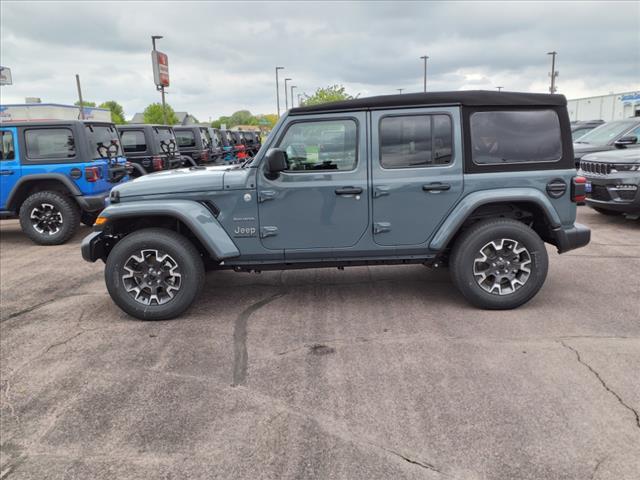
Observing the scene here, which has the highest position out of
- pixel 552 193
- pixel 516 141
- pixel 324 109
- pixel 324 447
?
pixel 324 109

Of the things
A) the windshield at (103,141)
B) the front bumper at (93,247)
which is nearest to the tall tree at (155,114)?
the windshield at (103,141)

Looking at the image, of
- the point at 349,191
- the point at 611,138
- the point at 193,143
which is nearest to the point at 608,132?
the point at 611,138

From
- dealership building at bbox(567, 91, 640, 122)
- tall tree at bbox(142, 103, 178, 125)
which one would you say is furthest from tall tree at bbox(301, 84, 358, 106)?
tall tree at bbox(142, 103, 178, 125)

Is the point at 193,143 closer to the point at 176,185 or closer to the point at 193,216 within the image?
the point at 176,185

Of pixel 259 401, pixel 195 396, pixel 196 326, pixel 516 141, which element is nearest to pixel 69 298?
pixel 196 326

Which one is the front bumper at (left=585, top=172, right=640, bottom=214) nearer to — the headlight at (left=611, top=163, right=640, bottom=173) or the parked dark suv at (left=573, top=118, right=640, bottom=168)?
the headlight at (left=611, top=163, right=640, bottom=173)

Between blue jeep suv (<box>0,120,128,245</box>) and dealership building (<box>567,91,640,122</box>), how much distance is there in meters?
35.7

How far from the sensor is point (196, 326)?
14.8ft

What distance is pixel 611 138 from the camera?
35.9 feet

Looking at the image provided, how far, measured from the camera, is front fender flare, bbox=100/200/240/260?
4441 mm

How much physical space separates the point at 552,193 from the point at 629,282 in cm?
168

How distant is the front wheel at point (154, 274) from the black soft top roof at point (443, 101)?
5.18 feet

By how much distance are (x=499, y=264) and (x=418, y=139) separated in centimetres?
131

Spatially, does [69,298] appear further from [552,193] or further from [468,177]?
[552,193]
